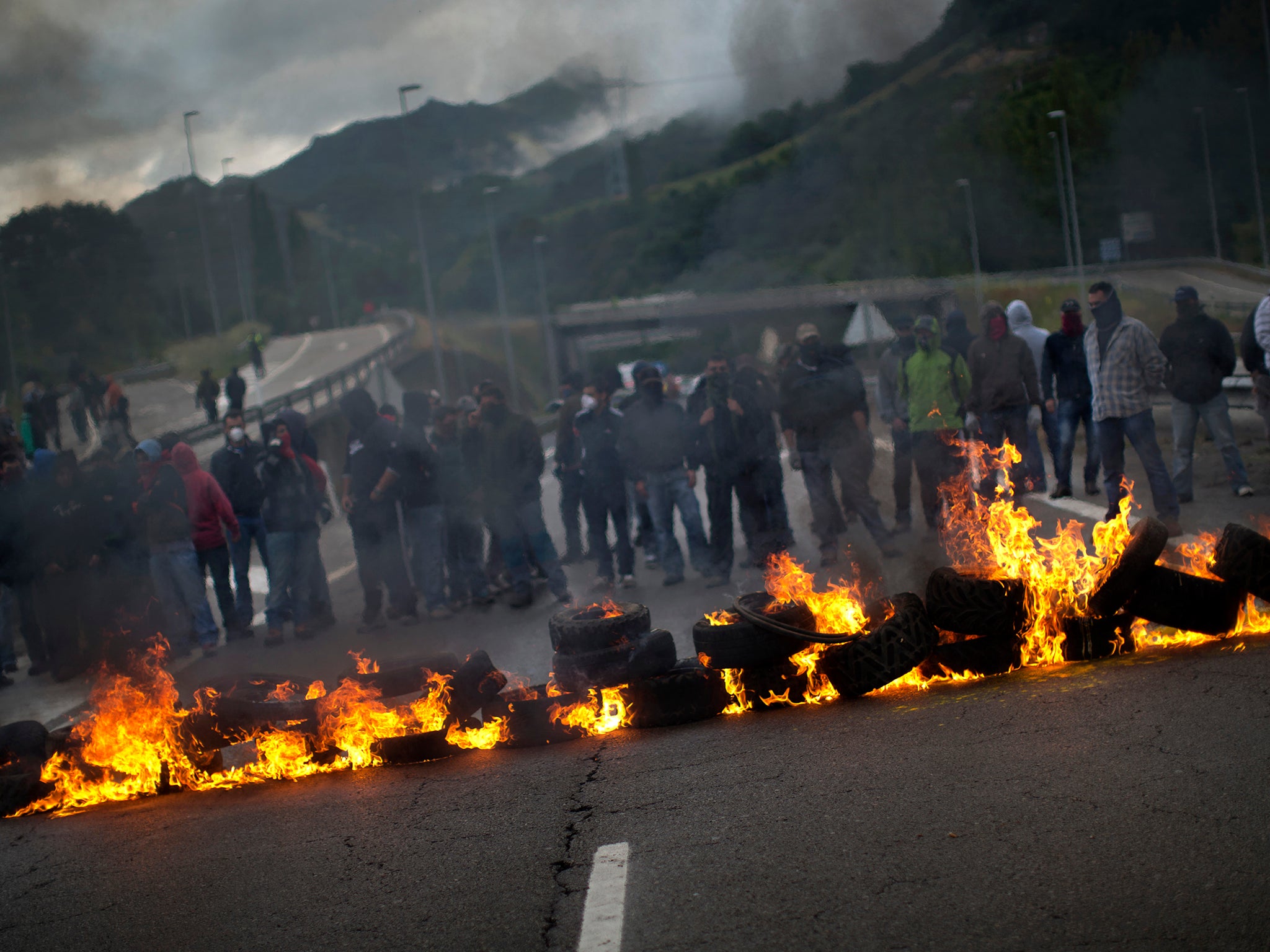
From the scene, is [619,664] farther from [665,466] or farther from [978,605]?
[665,466]

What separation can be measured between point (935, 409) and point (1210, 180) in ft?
130

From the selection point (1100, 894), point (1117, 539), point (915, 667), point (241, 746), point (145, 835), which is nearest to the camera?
point (1100, 894)

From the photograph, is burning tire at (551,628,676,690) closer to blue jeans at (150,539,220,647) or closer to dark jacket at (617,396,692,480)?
dark jacket at (617,396,692,480)

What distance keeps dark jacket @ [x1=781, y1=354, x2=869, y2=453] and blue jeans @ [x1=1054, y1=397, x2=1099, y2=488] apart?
226 cm

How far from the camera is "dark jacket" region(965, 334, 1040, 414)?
10.7m

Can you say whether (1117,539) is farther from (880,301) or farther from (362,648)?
(880,301)

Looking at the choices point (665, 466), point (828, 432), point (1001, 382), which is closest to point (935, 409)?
point (1001, 382)

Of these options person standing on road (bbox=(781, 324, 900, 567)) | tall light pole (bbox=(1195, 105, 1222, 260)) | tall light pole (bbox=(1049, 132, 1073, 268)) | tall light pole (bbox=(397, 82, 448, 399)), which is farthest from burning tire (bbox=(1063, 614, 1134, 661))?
tall light pole (bbox=(1049, 132, 1073, 268))

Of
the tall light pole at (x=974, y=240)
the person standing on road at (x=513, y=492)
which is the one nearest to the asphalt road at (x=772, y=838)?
the person standing on road at (x=513, y=492)

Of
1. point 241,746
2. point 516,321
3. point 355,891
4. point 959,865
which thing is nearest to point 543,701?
point 355,891

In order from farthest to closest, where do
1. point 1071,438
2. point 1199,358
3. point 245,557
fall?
point 1071,438 → point 245,557 → point 1199,358

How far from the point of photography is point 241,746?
22.3 feet

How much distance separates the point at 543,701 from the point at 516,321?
247 ft

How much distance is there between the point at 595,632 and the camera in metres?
6.05
